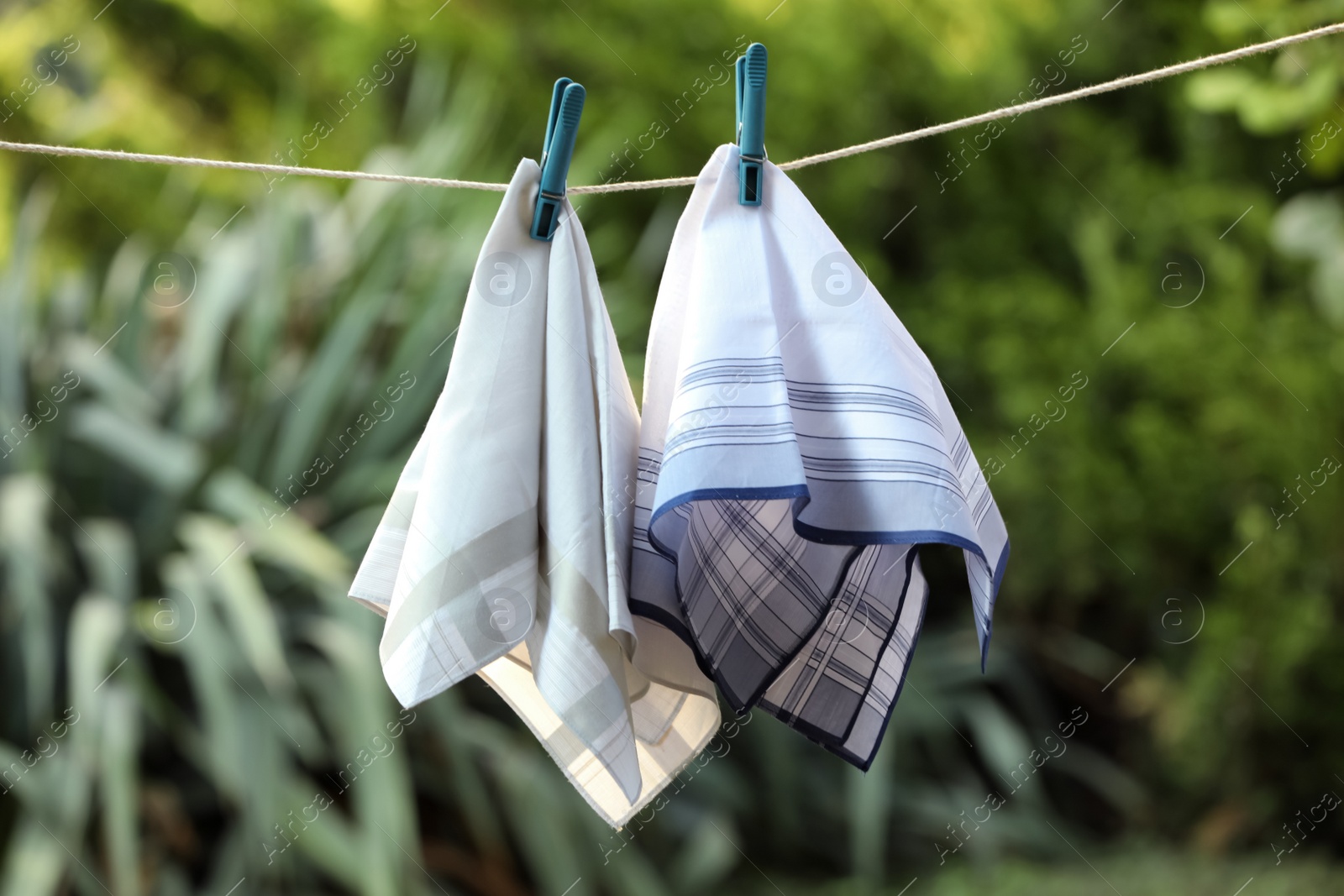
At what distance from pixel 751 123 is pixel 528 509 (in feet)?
0.98

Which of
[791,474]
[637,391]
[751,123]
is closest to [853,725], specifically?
[791,474]

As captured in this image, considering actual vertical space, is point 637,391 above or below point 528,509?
above

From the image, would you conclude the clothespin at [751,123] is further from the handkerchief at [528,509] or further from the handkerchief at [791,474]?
the handkerchief at [528,509]

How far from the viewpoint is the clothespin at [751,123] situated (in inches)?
27.8

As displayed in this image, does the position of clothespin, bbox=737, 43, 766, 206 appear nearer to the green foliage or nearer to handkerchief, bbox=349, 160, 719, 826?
handkerchief, bbox=349, 160, 719, 826

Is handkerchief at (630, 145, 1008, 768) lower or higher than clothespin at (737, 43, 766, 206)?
lower

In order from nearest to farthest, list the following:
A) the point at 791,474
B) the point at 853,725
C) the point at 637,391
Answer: the point at 791,474, the point at 853,725, the point at 637,391

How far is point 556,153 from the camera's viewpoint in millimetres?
706

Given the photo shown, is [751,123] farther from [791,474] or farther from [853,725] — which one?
[853,725]

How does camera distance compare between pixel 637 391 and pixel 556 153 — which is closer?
pixel 556 153

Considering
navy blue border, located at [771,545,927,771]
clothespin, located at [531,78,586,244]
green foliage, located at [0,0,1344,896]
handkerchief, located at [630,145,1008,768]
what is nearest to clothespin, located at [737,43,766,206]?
handkerchief, located at [630,145,1008,768]

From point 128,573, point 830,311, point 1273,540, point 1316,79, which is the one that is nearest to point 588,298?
point 830,311

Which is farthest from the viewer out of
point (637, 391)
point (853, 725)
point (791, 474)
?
point (637, 391)

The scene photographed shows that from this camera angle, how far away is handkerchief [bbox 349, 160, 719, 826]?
2.27 ft
